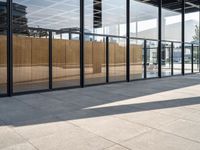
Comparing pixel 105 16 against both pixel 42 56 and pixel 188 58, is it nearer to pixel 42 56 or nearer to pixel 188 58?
pixel 42 56

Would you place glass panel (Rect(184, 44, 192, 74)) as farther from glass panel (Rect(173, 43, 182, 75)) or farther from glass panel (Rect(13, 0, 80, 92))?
glass panel (Rect(13, 0, 80, 92))

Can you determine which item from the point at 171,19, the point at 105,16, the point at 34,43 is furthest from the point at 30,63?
the point at 171,19

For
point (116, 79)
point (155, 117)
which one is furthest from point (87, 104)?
point (116, 79)

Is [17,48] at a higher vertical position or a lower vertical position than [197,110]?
higher

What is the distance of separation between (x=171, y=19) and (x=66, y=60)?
36.2 ft

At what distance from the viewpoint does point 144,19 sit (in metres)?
15.7

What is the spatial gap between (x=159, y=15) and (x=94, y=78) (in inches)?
295

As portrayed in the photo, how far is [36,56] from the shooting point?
10.1 metres

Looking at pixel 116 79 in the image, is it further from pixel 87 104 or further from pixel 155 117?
pixel 155 117

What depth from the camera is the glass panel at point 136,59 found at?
14.4 metres

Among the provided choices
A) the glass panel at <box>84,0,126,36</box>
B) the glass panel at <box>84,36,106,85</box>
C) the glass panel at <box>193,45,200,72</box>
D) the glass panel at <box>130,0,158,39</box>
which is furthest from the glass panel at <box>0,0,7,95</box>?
the glass panel at <box>193,45,200,72</box>

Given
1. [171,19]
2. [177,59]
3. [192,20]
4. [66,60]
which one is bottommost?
[66,60]

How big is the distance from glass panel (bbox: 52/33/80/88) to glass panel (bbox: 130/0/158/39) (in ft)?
14.4

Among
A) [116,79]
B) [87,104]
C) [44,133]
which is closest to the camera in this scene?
[44,133]
